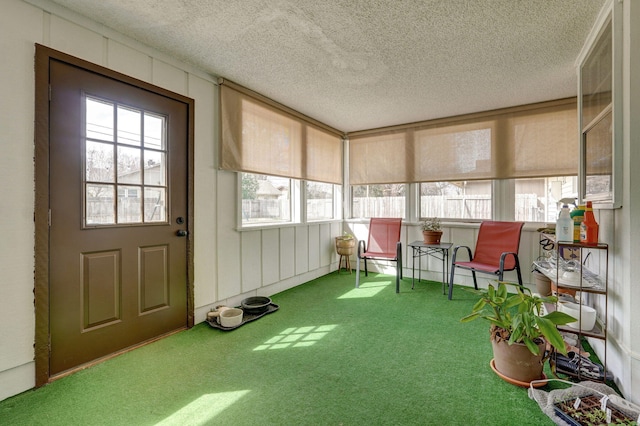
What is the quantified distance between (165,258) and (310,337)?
4.71ft

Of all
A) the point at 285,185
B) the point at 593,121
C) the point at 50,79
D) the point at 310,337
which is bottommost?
the point at 310,337

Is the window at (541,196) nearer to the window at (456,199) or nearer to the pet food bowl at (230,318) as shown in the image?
the window at (456,199)

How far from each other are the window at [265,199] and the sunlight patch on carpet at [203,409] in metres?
1.92

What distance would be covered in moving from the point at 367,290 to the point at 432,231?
46.3 inches

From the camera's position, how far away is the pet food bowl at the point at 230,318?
2.64m

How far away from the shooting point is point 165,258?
2523 mm

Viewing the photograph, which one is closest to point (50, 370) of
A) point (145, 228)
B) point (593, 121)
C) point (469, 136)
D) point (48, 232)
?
point (48, 232)

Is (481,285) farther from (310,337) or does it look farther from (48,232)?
(48,232)

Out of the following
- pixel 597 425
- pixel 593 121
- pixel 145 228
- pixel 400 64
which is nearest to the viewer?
pixel 597 425

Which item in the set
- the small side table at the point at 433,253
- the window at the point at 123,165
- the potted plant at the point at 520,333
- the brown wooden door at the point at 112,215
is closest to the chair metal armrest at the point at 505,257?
the small side table at the point at 433,253

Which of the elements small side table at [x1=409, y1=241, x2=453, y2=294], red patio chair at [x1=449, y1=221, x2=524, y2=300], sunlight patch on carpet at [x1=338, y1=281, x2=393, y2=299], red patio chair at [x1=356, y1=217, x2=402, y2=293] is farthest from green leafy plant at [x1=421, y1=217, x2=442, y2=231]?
sunlight patch on carpet at [x1=338, y1=281, x2=393, y2=299]

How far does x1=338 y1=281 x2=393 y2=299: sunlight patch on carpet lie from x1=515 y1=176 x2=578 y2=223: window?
1957 millimetres

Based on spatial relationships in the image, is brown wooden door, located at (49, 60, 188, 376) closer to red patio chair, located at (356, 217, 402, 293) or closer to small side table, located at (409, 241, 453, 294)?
red patio chair, located at (356, 217, 402, 293)

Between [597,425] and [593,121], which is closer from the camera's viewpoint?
[597,425]
